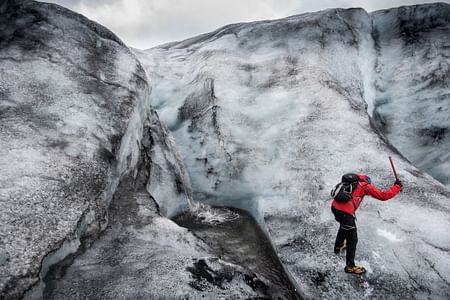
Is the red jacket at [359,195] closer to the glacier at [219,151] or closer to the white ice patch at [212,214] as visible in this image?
the glacier at [219,151]

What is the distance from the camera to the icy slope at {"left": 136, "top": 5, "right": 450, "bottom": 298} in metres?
5.67

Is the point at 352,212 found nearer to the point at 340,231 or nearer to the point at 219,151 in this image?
the point at 340,231

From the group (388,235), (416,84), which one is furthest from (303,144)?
(416,84)

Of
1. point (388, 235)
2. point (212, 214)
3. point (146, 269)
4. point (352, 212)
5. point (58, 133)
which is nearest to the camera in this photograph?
point (146, 269)

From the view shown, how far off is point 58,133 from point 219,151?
13.7 ft

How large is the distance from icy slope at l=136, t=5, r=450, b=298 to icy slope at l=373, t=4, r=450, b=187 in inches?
19.5

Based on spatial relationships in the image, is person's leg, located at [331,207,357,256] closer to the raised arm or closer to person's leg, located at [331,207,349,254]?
A: person's leg, located at [331,207,349,254]

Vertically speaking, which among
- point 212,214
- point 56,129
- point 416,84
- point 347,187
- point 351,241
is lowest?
point 212,214

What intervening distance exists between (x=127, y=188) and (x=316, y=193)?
4040 millimetres

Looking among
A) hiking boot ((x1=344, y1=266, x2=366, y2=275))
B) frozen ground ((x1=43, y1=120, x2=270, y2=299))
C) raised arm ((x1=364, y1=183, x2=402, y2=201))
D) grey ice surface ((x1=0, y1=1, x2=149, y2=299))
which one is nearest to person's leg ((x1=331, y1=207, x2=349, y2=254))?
hiking boot ((x1=344, y1=266, x2=366, y2=275))

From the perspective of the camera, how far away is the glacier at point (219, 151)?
477 centimetres

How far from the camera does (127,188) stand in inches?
275

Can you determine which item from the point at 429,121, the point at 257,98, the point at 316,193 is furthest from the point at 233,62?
the point at 429,121

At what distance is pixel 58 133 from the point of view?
6.34 metres
